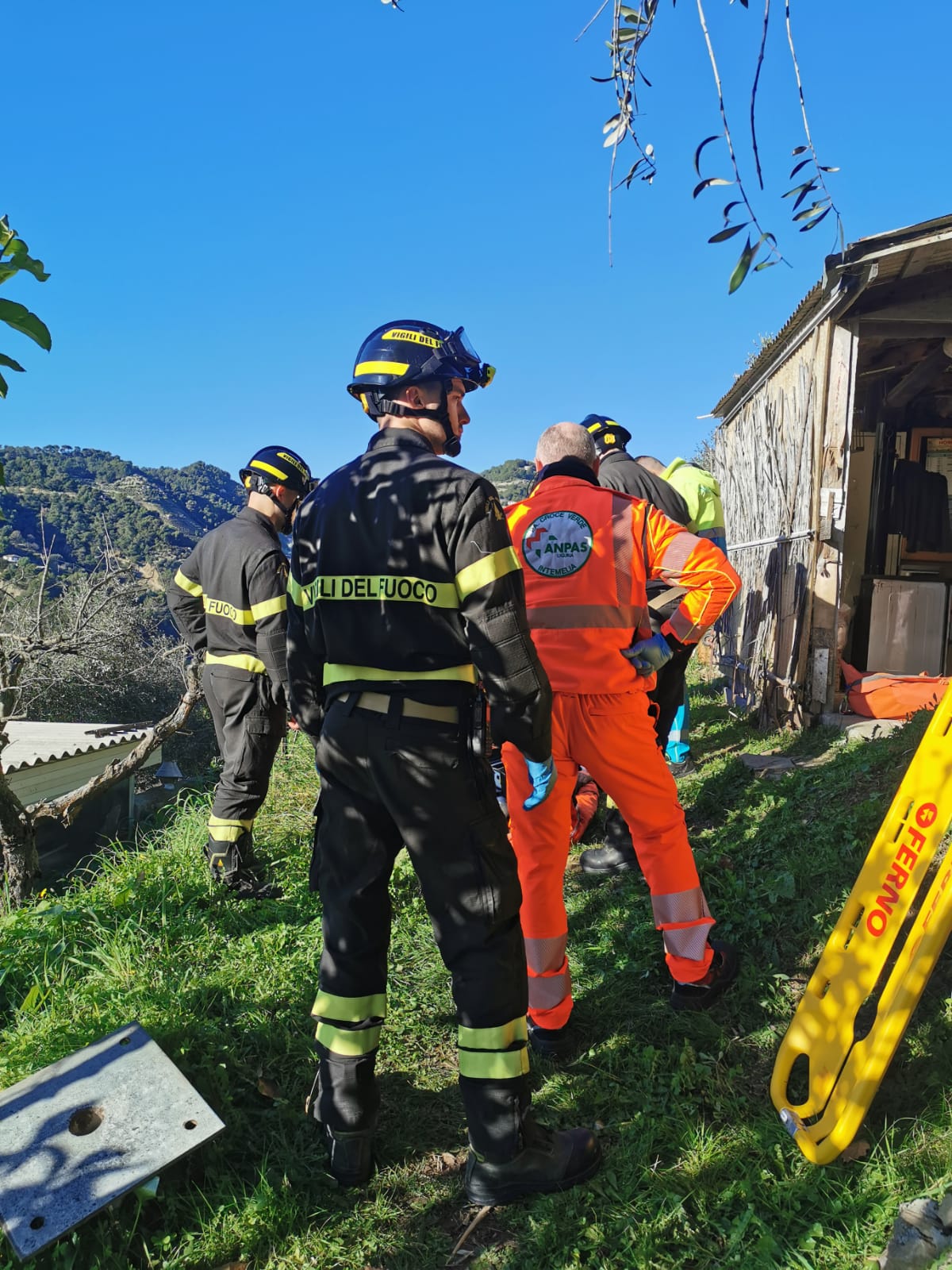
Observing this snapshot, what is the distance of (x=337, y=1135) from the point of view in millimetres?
2398

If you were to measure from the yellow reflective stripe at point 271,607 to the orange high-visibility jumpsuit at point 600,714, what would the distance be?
5.30 feet

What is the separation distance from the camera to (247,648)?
14.3ft

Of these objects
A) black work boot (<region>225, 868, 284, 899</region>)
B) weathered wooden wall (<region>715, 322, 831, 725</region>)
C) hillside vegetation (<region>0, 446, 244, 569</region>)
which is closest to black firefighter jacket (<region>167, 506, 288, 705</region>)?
black work boot (<region>225, 868, 284, 899</region>)

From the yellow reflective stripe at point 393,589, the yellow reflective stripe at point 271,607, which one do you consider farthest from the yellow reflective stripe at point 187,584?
the yellow reflective stripe at point 393,589

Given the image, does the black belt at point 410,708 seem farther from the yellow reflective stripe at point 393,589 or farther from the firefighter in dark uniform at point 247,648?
the firefighter in dark uniform at point 247,648

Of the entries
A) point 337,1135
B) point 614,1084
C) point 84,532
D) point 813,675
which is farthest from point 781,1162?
point 84,532

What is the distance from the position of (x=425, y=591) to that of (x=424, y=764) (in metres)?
0.49

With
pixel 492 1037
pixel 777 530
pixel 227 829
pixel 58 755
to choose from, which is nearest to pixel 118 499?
pixel 58 755

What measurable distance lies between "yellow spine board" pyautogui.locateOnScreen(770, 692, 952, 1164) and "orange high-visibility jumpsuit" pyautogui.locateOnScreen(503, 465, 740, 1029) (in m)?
0.60

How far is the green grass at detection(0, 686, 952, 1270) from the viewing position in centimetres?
219

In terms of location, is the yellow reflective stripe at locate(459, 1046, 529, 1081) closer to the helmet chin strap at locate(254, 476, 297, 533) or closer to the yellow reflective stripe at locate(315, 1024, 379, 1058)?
the yellow reflective stripe at locate(315, 1024, 379, 1058)

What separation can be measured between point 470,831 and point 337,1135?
1.05 meters

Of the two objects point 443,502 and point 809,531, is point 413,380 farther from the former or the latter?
point 809,531

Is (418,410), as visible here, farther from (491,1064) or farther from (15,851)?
(15,851)
